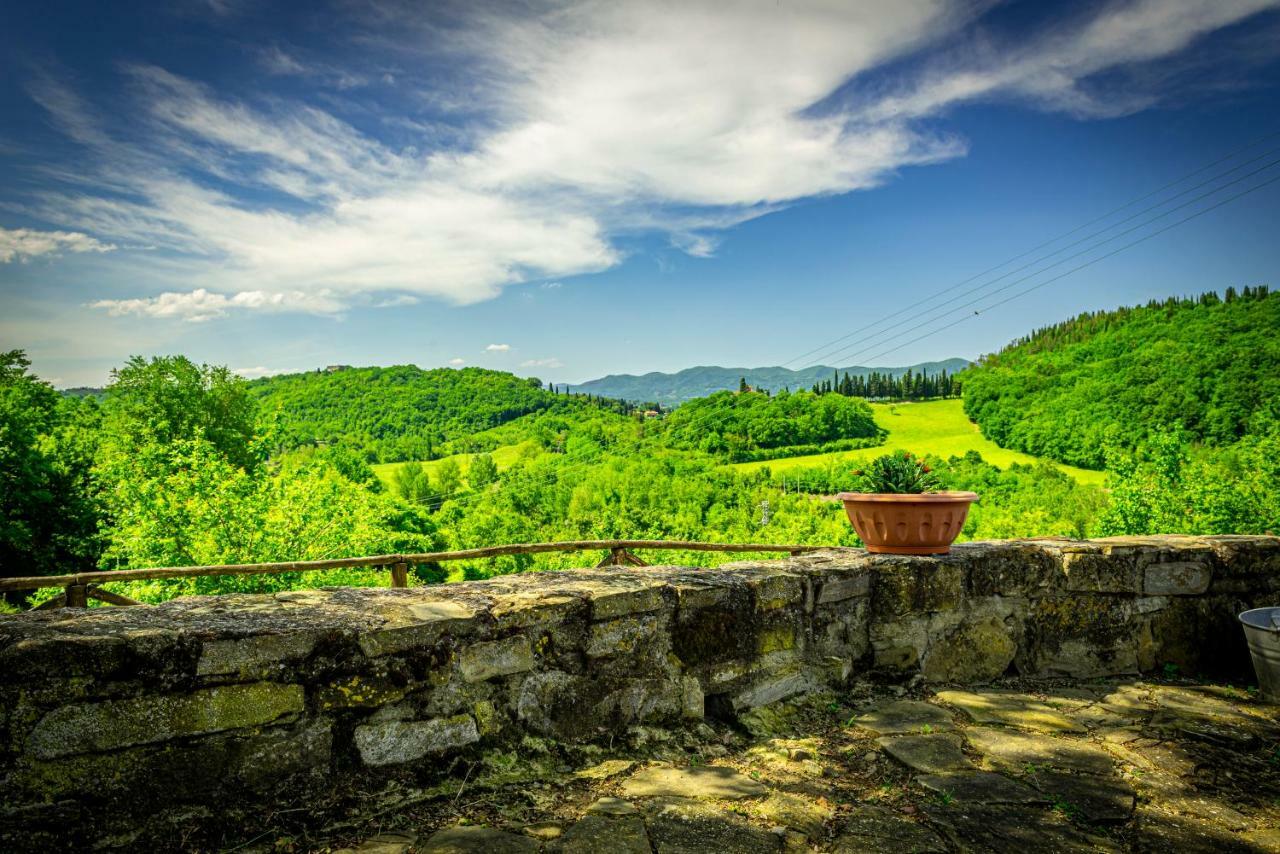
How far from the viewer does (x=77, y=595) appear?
11.1 feet

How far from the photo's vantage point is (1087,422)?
4028cm

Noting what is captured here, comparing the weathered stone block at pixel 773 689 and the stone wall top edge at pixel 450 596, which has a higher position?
the stone wall top edge at pixel 450 596

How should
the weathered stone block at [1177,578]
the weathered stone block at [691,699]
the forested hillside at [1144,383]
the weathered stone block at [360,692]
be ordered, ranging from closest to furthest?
the weathered stone block at [360,692], the weathered stone block at [691,699], the weathered stone block at [1177,578], the forested hillside at [1144,383]

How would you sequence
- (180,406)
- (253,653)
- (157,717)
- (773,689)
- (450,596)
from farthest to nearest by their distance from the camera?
(180,406), (773,689), (450,596), (253,653), (157,717)

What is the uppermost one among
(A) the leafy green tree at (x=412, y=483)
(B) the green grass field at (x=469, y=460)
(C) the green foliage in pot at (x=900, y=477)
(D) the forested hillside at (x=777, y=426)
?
(D) the forested hillside at (x=777, y=426)

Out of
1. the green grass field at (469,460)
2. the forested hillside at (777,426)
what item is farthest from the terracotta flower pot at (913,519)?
the green grass field at (469,460)

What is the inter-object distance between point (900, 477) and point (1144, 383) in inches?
1731

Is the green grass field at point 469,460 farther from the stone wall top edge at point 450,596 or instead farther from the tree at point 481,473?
the stone wall top edge at point 450,596

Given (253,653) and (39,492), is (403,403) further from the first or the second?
(253,653)

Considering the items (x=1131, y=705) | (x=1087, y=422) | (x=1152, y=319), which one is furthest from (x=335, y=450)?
(x=1152, y=319)

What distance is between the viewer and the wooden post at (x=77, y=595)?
3271mm

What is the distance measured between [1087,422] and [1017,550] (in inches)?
1730

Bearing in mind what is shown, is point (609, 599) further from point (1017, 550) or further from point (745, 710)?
point (1017, 550)

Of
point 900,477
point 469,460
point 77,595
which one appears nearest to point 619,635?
point 900,477
